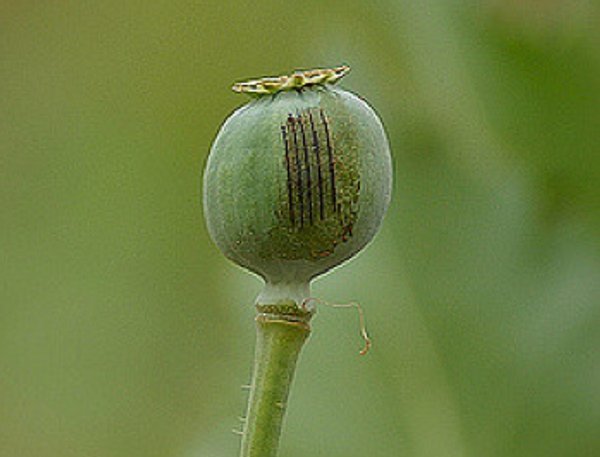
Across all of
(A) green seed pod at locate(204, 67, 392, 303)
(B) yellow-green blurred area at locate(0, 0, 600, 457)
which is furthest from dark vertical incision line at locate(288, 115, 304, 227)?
(B) yellow-green blurred area at locate(0, 0, 600, 457)

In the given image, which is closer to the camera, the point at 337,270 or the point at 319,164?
the point at 319,164

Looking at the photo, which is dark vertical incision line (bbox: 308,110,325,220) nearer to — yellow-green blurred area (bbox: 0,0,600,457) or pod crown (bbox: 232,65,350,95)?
Answer: pod crown (bbox: 232,65,350,95)

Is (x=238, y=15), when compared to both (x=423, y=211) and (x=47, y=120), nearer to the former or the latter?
(x=47, y=120)

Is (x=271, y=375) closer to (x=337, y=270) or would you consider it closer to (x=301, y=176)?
(x=301, y=176)

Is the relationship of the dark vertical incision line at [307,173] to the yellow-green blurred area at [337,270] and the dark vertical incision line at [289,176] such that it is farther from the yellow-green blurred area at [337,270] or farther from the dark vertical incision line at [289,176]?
the yellow-green blurred area at [337,270]

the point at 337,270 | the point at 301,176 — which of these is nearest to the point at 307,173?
the point at 301,176

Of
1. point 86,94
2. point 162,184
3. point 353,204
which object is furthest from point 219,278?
point 353,204
